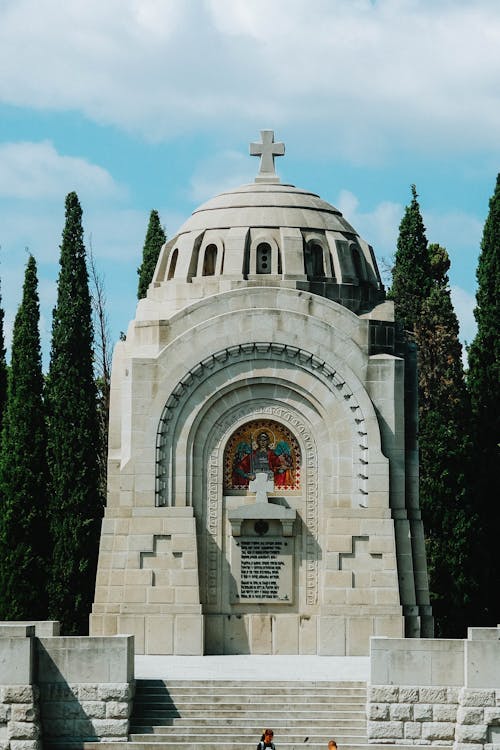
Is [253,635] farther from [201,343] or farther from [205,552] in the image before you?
[201,343]

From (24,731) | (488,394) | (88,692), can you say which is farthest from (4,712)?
(488,394)

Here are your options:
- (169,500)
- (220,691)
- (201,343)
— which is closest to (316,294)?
(201,343)

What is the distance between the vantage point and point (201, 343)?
36.9 meters

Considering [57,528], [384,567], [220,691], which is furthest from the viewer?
[57,528]

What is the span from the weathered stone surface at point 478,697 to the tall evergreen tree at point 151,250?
73.8 feet

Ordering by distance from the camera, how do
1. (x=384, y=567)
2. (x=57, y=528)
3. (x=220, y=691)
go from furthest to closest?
(x=57, y=528) < (x=384, y=567) < (x=220, y=691)

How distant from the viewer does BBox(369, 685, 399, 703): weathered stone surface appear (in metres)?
31.4

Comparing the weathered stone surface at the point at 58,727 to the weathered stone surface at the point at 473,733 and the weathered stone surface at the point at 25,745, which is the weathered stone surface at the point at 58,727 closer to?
the weathered stone surface at the point at 25,745

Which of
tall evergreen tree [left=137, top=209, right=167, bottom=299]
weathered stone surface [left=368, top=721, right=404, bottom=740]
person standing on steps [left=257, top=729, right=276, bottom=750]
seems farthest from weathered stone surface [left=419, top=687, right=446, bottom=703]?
tall evergreen tree [left=137, top=209, right=167, bottom=299]

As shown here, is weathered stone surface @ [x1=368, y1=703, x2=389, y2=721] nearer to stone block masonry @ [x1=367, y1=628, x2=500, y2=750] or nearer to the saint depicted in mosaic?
stone block masonry @ [x1=367, y1=628, x2=500, y2=750]

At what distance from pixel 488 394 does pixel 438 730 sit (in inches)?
685

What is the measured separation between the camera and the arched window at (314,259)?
38.4 m

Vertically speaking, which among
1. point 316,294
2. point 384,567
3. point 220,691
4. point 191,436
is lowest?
point 220,691

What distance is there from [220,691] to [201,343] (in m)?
7.66
